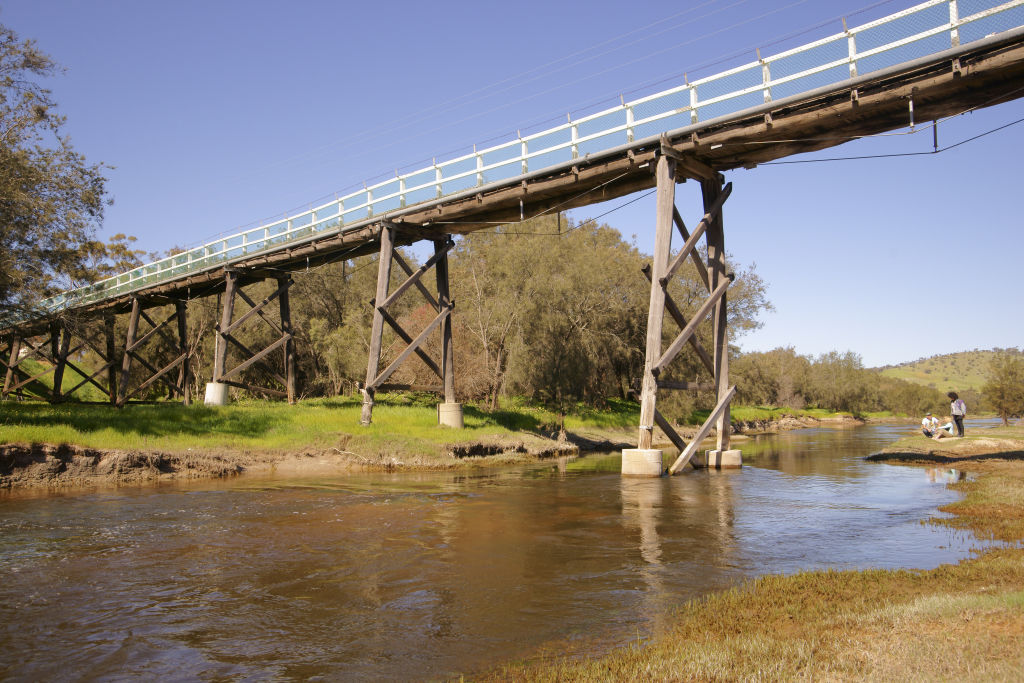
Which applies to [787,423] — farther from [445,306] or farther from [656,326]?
[656,326]

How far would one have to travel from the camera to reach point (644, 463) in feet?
55.4

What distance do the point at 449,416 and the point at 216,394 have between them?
429 inches

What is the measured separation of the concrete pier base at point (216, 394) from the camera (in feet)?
93.5

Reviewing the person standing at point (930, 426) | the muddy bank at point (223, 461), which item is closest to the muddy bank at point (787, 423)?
the person standing at point (930, 426)

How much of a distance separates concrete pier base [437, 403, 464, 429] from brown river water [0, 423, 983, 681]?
9.52m

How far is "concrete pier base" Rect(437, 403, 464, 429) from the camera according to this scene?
2519 centimetres

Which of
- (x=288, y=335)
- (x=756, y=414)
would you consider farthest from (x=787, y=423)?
(x=288, y=335)

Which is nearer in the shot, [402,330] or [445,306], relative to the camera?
[402,330]

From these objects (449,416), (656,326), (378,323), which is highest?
(378,323)

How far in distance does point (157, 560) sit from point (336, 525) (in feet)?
9.74

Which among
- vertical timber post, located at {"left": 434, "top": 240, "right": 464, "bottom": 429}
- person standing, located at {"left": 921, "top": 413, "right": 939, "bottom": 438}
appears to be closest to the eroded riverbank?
vertical timber post, located at {"left": 434, "top": 240, "right": 464, "bottom": 429}

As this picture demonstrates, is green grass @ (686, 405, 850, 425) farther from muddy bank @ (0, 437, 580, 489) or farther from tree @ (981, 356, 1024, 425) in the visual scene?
muddy bank @ (0, 437, 580, 489)

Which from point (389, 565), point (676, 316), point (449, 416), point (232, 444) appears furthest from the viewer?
point (449, 416)

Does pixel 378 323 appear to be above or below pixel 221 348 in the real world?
above
